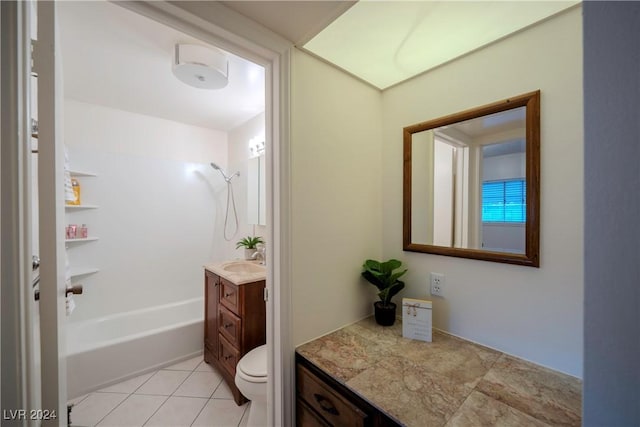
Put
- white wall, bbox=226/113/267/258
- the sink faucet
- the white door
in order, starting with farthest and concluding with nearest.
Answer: white wall, bbox=226/113/267/258, the sink faucet, the white door

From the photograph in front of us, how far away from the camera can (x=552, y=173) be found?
996mm

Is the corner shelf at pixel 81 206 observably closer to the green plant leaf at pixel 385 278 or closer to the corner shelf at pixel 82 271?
the corner shelf at pixel 82 271

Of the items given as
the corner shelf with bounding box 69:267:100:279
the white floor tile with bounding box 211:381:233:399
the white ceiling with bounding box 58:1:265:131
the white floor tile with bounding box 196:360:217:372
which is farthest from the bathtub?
the white ceiling with bounding box 58:1:265:131

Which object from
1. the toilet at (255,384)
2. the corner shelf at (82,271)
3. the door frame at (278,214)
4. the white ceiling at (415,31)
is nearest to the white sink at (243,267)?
the toilet at (255,384)

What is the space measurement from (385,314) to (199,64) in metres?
1.88

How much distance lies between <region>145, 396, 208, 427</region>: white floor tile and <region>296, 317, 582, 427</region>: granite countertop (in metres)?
1.25

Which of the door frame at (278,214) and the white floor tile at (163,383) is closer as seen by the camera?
the door frame at (278,214)

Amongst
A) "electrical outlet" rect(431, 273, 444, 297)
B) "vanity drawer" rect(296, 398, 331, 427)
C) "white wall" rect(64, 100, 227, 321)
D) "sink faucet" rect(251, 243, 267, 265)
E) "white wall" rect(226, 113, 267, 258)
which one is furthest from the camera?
"white wall" rect(226, 113, 267, 258)

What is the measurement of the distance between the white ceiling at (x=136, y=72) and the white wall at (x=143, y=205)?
0.79ft

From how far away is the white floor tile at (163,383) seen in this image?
195 cm

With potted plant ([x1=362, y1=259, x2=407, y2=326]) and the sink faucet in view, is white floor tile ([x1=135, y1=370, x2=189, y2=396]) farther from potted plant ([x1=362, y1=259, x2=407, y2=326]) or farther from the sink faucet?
potted plant ([x1=362, y1=259, x2=407, y2=326])

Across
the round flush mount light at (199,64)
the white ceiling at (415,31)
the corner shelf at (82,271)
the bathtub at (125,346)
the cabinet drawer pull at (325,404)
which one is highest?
the round flush mount light at (199,64)

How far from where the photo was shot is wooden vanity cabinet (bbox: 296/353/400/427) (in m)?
0.84

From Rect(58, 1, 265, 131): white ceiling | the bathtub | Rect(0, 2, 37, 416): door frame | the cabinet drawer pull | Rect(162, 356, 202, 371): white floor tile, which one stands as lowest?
Rect(162, 356, 202, 371): white floor tile
